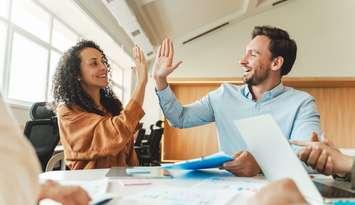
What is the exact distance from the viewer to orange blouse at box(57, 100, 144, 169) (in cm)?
146

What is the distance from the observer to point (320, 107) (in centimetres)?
522

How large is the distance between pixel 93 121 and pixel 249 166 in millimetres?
699

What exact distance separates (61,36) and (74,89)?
3398mm

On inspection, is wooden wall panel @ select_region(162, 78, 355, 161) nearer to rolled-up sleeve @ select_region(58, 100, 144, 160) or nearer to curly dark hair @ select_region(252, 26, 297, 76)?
curly dark hair @ select_region(252, 26, 297, 76)

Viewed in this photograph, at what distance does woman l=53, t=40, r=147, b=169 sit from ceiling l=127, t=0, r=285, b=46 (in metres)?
2.94

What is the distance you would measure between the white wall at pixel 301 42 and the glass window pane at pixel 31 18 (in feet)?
9.40

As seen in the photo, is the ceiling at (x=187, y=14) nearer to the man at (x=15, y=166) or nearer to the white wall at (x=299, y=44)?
the white wall at (x=299, y=44)

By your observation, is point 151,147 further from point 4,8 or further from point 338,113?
point 338,113

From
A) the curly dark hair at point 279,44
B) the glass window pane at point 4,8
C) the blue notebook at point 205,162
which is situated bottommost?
the blue notebook at point 205,162

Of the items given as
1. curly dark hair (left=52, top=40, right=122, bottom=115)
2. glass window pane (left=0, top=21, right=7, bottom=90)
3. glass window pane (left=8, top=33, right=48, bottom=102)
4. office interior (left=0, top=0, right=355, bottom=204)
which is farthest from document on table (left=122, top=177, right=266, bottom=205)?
glass window pane (left=8, top=33, right=48, bottom=102)

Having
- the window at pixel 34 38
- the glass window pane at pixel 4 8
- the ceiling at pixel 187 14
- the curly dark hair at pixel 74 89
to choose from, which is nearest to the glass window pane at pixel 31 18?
the window at pixel 34 38

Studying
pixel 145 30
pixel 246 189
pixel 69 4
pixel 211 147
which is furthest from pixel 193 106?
pixel 145 30

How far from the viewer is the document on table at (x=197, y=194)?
26.7 inches

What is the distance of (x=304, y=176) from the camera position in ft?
2.41
